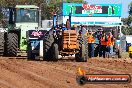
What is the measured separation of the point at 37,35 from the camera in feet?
68.5

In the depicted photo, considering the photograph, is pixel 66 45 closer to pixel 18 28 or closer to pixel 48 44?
pixel 48 44

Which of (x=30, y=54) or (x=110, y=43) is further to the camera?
(x=110, y=43)

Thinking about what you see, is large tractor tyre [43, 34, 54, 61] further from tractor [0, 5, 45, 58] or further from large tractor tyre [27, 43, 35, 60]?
tractor [0, 5, 45, 58]

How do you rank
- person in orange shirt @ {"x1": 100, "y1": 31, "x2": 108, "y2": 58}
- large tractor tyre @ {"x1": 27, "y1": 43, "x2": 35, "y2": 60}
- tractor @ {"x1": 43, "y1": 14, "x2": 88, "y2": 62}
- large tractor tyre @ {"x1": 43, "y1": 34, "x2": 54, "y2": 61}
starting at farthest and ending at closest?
person in orange shirt @ {"x1": 100, "y1": 31, "x2": 108, "y2": 58}, large tractor tyre @ {"x1": 27, "y1": 43, "x2": 35, "y2": 60}, large tractor tyre @ {"x1": 43, "y1": 34, "x2": 54, "y2": 61}, tractor @ {"x1": 43, "y1": 14, "x2": 88, "y2": 62}

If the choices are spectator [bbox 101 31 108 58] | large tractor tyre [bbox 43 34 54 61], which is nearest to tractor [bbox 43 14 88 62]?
large tractor tyre [bbox 43 34 54 61]

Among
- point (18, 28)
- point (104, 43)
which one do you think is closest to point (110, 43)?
point (104, 43)

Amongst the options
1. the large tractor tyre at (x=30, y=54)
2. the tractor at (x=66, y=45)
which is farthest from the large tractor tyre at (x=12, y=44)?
the tractor at (x=66, y=45)

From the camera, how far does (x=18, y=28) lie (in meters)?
23.7

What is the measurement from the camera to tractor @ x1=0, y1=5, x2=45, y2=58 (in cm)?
2206

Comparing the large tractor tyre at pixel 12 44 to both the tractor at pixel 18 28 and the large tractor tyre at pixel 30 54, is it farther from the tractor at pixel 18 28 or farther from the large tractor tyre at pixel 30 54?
the large tractor tyre at pixel 30 54

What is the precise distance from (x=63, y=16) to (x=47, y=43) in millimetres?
24657

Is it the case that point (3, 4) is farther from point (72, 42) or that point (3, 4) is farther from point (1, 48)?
point (72, 42)

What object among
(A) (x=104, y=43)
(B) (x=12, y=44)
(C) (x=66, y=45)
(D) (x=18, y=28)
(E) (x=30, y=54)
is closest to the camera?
(C) (x=66, y=45)

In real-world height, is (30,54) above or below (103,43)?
below
